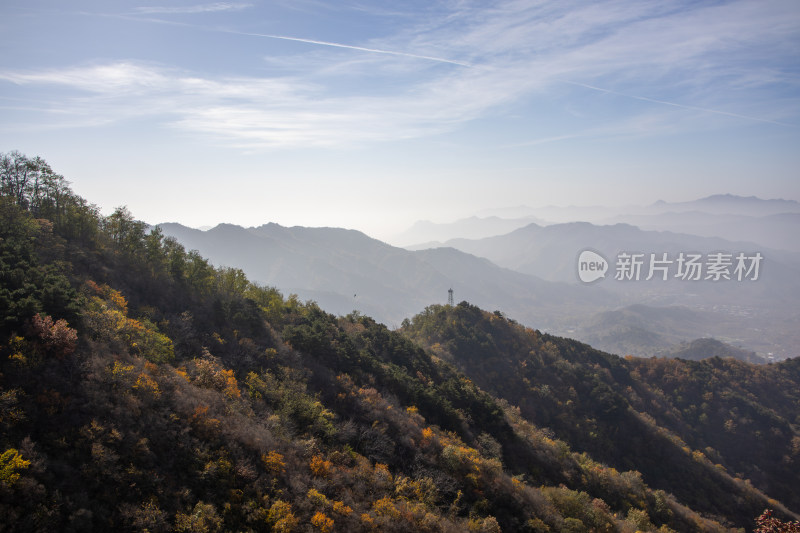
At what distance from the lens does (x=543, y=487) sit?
30844mm

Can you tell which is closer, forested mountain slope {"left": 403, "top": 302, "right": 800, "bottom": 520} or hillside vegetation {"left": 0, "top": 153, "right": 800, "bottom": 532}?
hillside vegetation {"left": 0, "top": 153, "right": 800, "bottom": 532}

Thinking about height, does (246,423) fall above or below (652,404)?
above

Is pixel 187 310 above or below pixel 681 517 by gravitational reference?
above

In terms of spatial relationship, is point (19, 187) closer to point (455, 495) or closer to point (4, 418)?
point (4, 418)

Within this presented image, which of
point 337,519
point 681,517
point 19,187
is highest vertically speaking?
point 19,187

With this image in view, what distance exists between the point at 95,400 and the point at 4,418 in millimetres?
3169

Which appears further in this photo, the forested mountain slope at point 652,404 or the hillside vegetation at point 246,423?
the forested mountain slope at point 652,404

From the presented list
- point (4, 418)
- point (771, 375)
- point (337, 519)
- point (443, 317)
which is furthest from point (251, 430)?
point (771, 375)

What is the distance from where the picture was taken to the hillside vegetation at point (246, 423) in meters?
16.1

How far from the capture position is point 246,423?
21.7m

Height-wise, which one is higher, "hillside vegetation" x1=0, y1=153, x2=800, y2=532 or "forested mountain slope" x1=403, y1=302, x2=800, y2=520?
"hillside vegetation" x1=0, y1=153, x2=800, y2=532

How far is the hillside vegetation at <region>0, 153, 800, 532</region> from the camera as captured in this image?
635 inches

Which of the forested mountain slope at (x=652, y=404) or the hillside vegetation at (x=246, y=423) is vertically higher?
the hillside vegetation at (x=246, y=423)

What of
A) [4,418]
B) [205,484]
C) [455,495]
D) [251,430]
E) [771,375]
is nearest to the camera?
[4,418]
